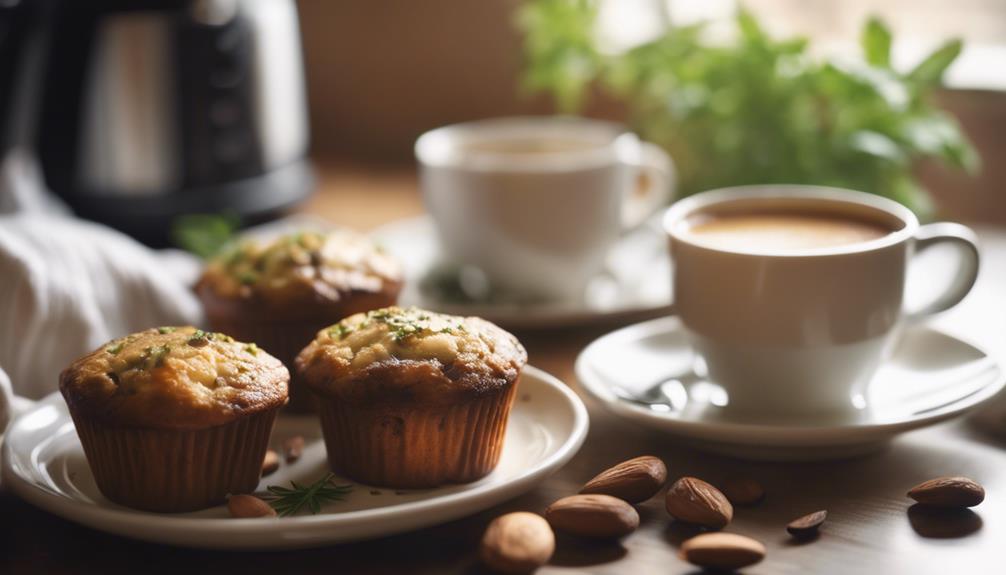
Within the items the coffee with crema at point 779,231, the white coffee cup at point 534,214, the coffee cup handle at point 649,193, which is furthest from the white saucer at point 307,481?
the coffee cup handle at point 649,193

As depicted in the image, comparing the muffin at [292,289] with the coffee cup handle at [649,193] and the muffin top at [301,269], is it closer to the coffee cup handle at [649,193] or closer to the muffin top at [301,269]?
the muffin top at [301,269]

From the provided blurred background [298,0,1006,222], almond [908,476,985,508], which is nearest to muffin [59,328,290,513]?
almond [908,476,985,508]

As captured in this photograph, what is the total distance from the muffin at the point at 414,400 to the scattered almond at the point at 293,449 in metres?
0.05

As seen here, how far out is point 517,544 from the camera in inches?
33.7

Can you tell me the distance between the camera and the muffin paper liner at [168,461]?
36.7 inches

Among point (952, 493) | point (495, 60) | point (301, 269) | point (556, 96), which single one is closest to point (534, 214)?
point (301, 269)

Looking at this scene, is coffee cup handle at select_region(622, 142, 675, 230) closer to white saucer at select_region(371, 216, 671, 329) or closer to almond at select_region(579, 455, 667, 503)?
white saucer at select_region(371, 216, 671, 329)

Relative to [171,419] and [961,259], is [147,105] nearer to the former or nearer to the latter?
[171,419]

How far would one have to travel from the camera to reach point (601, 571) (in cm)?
86

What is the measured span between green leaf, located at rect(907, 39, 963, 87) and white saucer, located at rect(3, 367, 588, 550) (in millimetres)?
747

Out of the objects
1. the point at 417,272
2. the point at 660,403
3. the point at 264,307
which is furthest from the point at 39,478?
the point at 417,272

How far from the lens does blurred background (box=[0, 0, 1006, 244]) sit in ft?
5.34

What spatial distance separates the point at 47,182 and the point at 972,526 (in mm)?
1476

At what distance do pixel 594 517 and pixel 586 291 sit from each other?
2.30 ft
